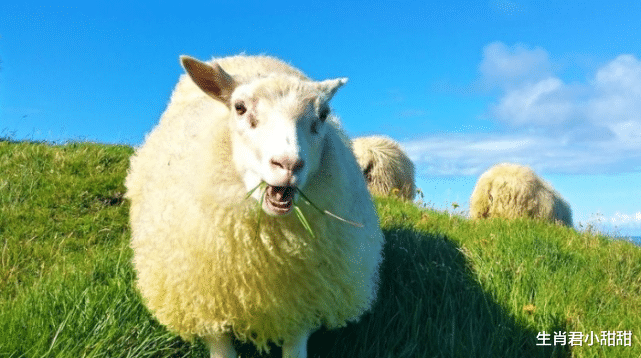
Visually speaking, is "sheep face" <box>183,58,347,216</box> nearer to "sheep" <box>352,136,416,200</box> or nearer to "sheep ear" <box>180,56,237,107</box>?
"sheep ear" <box>180,56,237,107</box>

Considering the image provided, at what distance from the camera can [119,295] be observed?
4527 mm

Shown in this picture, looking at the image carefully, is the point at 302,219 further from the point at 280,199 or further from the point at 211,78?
the point at 211,78

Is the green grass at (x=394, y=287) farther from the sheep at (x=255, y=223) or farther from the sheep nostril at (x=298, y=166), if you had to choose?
the sheep nostril at (x=298, y=166)

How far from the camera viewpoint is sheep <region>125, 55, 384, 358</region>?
3346mm

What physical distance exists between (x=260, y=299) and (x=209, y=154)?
37.3 inches

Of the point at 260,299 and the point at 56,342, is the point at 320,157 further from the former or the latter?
the point at 56,342

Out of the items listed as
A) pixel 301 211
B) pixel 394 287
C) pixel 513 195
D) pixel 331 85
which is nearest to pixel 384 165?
pixel 513 195

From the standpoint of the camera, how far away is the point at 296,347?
13.7 ft

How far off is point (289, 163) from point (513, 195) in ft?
31.4

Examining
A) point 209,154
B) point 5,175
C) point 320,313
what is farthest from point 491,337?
point 5,175

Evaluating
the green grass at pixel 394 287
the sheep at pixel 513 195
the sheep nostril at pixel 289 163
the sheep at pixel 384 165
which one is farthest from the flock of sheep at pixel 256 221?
the sheep at pixel 513 195

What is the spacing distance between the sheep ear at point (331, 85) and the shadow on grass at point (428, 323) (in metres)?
1.99

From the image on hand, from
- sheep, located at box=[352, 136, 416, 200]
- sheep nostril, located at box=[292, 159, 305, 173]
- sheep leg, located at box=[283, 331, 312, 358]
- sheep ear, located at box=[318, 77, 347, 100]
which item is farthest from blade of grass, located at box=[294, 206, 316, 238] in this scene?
sheep, located at box=[352, 136, 416, 200]

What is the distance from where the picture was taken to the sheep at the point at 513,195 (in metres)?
11.8
